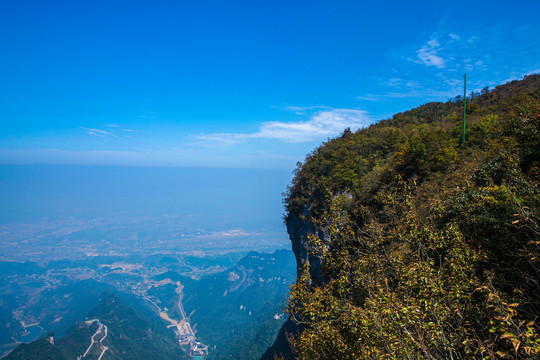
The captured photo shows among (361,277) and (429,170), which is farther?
(429,170)

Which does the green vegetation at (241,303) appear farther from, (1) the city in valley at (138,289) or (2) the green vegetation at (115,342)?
(2) the green vegetation at (115,342)

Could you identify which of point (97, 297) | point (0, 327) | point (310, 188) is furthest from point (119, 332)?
point (310, 188)

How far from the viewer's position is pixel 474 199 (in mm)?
6938

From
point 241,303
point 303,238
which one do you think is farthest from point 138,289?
point 303,238

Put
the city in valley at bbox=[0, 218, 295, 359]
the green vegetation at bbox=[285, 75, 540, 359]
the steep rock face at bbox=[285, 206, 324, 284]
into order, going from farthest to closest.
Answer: the city in valley at bbox=[0, 218, 295, 359], the steep rock face at bbox=[285, 206, 324, 284], the green vegetation at bbox=[285, 75, 540, 359]

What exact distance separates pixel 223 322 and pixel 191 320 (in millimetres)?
14498

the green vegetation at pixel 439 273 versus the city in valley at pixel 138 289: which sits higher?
the green vegetation at pixel 439 273

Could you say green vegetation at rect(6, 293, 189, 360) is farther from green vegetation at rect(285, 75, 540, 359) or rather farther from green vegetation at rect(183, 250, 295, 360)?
green vegetation at rect(285, 75, 540, 359)

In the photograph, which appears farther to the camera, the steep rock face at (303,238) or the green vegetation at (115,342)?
the green vegetation at (115,342)

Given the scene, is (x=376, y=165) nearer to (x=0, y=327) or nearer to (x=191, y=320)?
(x=191, y=320)

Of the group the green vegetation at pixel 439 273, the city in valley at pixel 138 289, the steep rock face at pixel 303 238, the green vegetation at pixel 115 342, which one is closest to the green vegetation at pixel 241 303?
the city in valley at pixel 138 289

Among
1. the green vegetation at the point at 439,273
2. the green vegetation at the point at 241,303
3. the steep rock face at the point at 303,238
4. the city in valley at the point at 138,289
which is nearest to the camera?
the green vegetation at the point at 439,273

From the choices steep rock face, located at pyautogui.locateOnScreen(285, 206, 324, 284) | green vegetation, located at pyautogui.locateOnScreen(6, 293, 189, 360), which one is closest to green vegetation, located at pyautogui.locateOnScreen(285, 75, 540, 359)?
steep rock face, located at pyautogui.locateOnScreen(285, 206, 324, 284)

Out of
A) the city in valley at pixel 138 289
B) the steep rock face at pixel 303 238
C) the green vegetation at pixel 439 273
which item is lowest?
the city in valley at pixel 138 289
